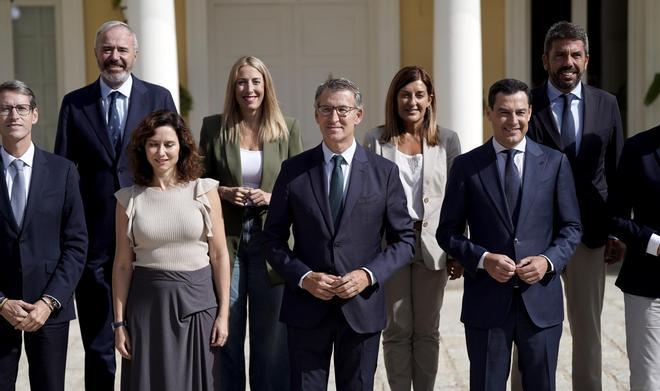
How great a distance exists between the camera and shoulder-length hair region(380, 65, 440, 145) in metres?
4.91

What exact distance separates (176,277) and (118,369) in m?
2.47

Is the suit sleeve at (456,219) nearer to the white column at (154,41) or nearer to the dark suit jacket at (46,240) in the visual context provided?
the dark suit jacket at (46,240)

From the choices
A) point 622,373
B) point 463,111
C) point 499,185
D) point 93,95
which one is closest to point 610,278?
point 463,111

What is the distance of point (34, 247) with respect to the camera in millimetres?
4320

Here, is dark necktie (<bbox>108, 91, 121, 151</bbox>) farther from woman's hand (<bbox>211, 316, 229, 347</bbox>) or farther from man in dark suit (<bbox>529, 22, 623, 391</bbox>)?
man in dark suit (<bbox>529, 22, 623, 391</bbox>)

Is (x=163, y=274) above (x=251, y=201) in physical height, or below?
below

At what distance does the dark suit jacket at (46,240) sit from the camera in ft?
14.1

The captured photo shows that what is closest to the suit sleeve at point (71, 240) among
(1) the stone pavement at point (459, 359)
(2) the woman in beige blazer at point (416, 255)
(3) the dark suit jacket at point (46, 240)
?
(3) the dark suit jacket at point (46, 240)

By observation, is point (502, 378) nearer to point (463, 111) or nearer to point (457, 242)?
point (457, 242)

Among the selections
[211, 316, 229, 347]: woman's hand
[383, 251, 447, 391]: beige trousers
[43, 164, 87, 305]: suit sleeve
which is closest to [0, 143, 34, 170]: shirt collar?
[43, 164, 87, 305]: suit sleeve

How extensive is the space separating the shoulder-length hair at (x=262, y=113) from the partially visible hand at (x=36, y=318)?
130cm

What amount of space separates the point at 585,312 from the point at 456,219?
123 centimetres

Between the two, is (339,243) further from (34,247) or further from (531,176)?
(34,247)

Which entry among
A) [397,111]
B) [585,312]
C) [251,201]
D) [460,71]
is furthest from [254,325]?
[460,71]
